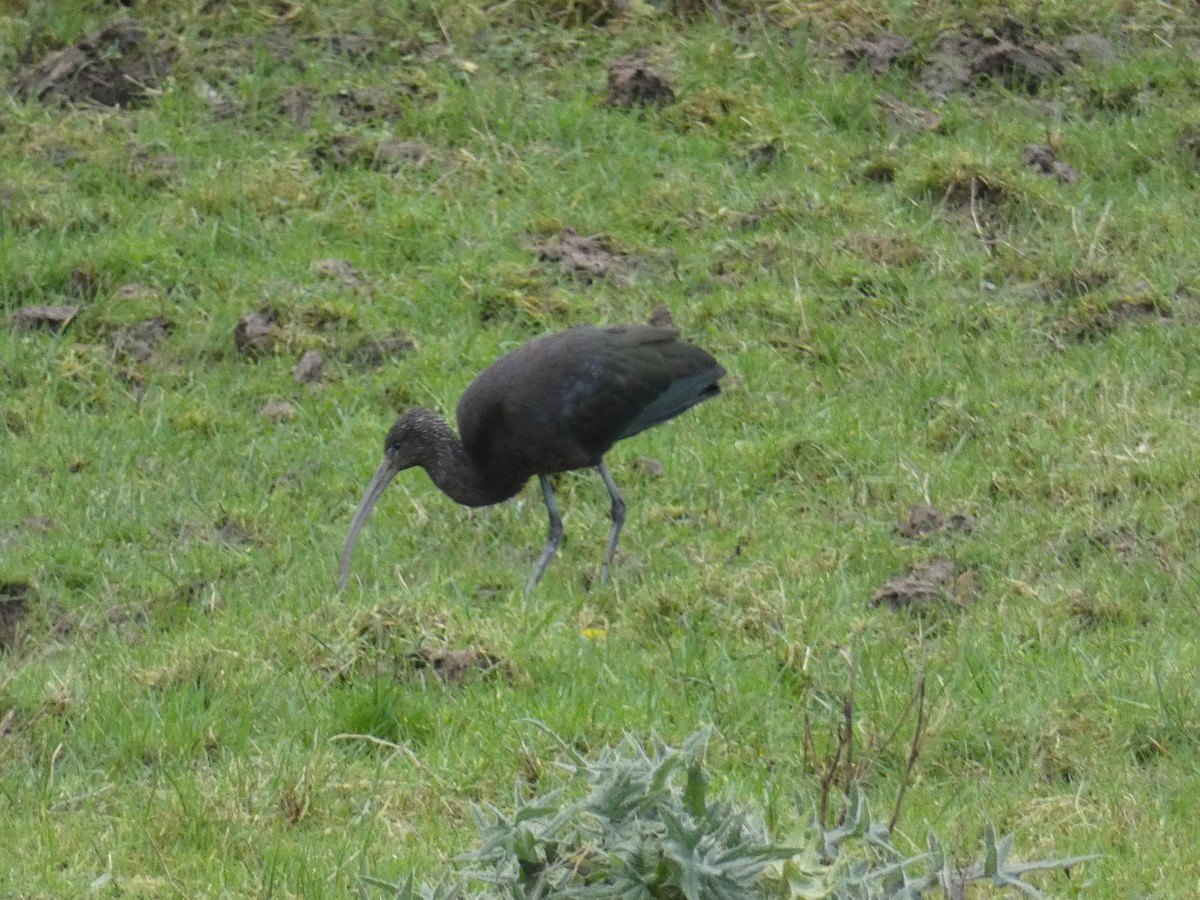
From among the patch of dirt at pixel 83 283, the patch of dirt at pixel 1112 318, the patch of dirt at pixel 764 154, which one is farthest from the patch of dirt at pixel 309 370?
the patch of dirt at pixel 1112 318

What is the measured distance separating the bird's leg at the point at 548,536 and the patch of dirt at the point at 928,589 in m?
1.28

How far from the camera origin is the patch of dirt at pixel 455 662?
242 inches

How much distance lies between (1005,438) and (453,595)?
2515 mm

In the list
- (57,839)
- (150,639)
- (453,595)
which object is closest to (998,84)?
(453,595)

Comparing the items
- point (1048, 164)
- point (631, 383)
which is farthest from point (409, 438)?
point (1048, 164)

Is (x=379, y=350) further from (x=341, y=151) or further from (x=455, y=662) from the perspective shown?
(x=455, y=662)

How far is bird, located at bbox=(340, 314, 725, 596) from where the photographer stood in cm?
795

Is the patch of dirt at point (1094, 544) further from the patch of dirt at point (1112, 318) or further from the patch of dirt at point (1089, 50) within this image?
the patch of dirt at point (1089, 50)

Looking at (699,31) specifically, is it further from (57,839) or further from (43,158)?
(57,839)

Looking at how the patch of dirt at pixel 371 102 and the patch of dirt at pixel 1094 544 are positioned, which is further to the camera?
the patch of dirt at pixel 371 102

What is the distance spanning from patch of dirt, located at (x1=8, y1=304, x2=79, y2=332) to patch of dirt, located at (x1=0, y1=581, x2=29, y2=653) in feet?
7.92

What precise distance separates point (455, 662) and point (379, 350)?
348cm

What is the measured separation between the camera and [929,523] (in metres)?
7.54

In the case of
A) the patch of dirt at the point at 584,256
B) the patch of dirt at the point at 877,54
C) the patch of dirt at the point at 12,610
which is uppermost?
the patch of dirt at the point at 877,54
